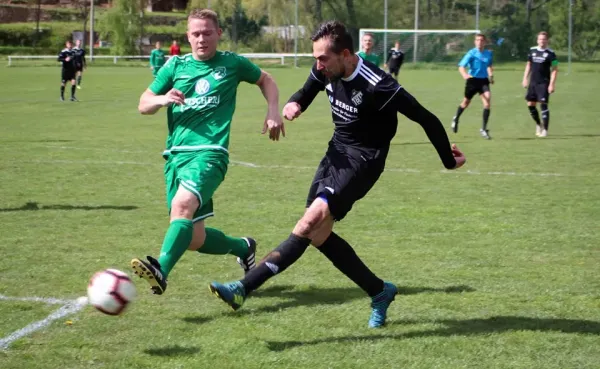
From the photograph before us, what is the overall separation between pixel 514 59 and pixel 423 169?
156ft

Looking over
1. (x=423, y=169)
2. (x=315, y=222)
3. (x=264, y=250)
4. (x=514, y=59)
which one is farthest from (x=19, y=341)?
(x=514, y=59)

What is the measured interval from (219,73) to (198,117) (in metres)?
0.34

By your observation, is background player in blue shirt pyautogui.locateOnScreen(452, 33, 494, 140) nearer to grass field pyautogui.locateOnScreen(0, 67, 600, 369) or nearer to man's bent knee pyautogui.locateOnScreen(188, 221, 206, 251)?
grass field pyautogui.locateOnScreen(0, 67, 600, 369)

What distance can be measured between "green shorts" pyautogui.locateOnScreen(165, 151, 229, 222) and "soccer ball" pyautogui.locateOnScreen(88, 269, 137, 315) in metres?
0.85

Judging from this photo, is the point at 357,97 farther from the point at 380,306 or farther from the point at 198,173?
the point at 380,306

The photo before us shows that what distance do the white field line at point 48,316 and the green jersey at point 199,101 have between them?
46.1 inches

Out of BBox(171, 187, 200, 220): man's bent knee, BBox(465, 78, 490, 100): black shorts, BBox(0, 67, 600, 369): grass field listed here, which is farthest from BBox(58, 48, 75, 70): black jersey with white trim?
BBox(171, 187, 200, 220): man's bent knee

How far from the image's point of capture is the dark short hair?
5137 mm

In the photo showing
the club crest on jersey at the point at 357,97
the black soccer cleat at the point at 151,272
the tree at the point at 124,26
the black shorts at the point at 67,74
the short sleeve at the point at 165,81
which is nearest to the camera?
the black soccer cleat at the point at 151,272

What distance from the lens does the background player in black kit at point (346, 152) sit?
5184 mm

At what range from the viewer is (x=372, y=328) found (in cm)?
545

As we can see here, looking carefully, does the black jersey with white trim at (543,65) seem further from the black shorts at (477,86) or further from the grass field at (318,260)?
the grass field at (318,260)

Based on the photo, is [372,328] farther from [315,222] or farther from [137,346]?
[137,346]

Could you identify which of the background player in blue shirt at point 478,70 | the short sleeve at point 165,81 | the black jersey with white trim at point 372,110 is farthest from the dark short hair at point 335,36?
the background player in blue shirt at point 478,70
